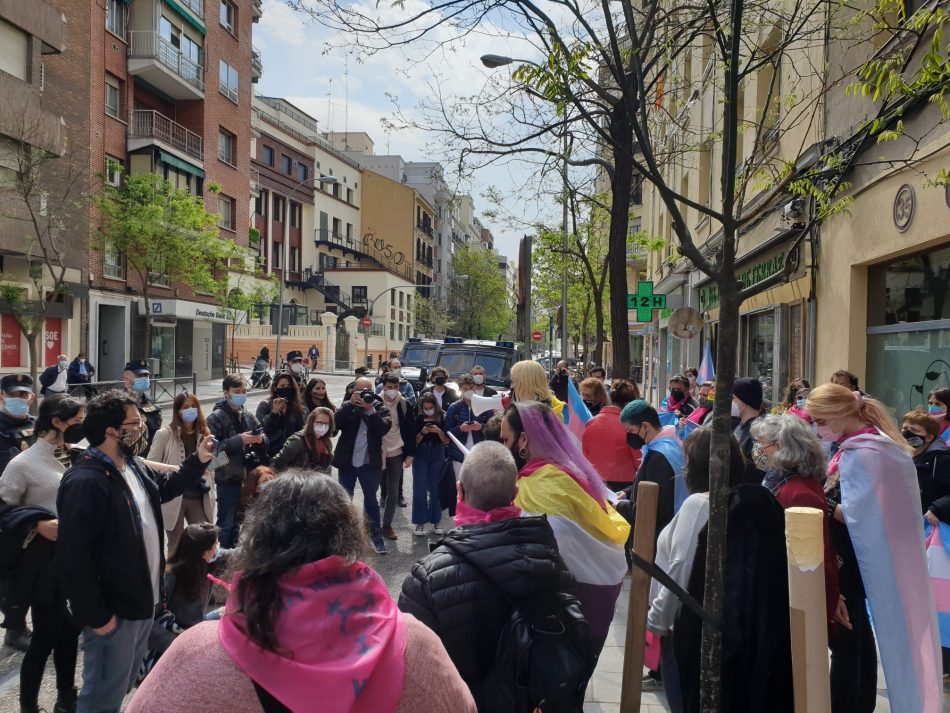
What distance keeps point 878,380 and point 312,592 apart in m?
9.49

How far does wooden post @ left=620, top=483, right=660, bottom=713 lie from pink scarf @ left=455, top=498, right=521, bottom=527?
548 mm

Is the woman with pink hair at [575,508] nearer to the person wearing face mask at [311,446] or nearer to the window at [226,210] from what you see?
the person wearing face mask at [311,446]

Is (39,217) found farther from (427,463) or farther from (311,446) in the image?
(311,446)

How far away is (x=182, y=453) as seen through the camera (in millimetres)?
5844

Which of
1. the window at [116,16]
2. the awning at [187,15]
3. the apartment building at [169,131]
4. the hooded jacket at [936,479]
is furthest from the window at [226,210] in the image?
the hooded jacket at [936,479]

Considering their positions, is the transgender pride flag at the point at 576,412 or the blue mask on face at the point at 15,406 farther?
the transgender pride flag at the point at 576,412

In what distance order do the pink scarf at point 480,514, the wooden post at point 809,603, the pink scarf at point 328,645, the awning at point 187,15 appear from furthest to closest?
the awning at point 187,15 → the pink scarf at point 480,514 → the wooden post at point 809,603 → the pink scarf at point 328,645

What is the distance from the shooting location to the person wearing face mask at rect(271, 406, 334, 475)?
21.3 ft

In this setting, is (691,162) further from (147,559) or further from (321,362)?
(321,362)

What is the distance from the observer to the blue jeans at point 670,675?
11.4ft

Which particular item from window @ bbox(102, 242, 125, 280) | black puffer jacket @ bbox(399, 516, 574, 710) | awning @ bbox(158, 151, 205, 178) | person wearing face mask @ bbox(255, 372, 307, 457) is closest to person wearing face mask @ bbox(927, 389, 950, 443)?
black puffer jacket @ bbox(399, 516, 574, 710)

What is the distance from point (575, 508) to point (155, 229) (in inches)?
987

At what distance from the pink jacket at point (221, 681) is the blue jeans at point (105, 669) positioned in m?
1.89

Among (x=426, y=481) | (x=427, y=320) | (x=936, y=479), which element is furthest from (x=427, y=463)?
(x=427, y=320)
